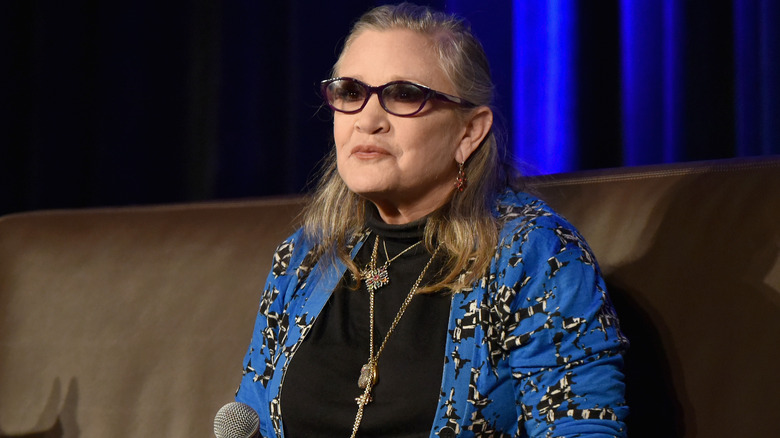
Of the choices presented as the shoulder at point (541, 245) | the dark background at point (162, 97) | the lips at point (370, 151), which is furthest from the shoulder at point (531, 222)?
the dark background at point (162, 97)

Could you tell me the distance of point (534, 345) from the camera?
1309 millimetres

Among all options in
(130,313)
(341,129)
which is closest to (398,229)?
(341,129)

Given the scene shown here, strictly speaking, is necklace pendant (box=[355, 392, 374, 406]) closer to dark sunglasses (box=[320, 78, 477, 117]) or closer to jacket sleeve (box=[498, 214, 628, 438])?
jacket sleeve (box=[498, 214, 628, 438])

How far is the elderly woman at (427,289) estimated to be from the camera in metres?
1.31

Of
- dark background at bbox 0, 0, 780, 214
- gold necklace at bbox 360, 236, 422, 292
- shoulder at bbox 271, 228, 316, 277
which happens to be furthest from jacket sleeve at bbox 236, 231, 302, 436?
dark background at bbox 0, 0, 780, 214

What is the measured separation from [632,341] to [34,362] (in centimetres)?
135

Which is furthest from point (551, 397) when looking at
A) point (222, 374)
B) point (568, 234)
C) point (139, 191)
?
point (139, 191)

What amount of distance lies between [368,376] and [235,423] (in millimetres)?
266

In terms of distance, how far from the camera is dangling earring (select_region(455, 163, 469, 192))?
1.52 metres

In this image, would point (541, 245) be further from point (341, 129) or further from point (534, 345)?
point (341, 129)

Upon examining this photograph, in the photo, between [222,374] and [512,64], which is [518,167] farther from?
[222,374]

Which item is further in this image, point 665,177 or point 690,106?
point 690,106

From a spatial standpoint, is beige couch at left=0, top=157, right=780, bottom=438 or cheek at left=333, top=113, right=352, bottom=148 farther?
cheek at left=333, top=113, right=352, bottom=148

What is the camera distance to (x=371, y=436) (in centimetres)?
143
